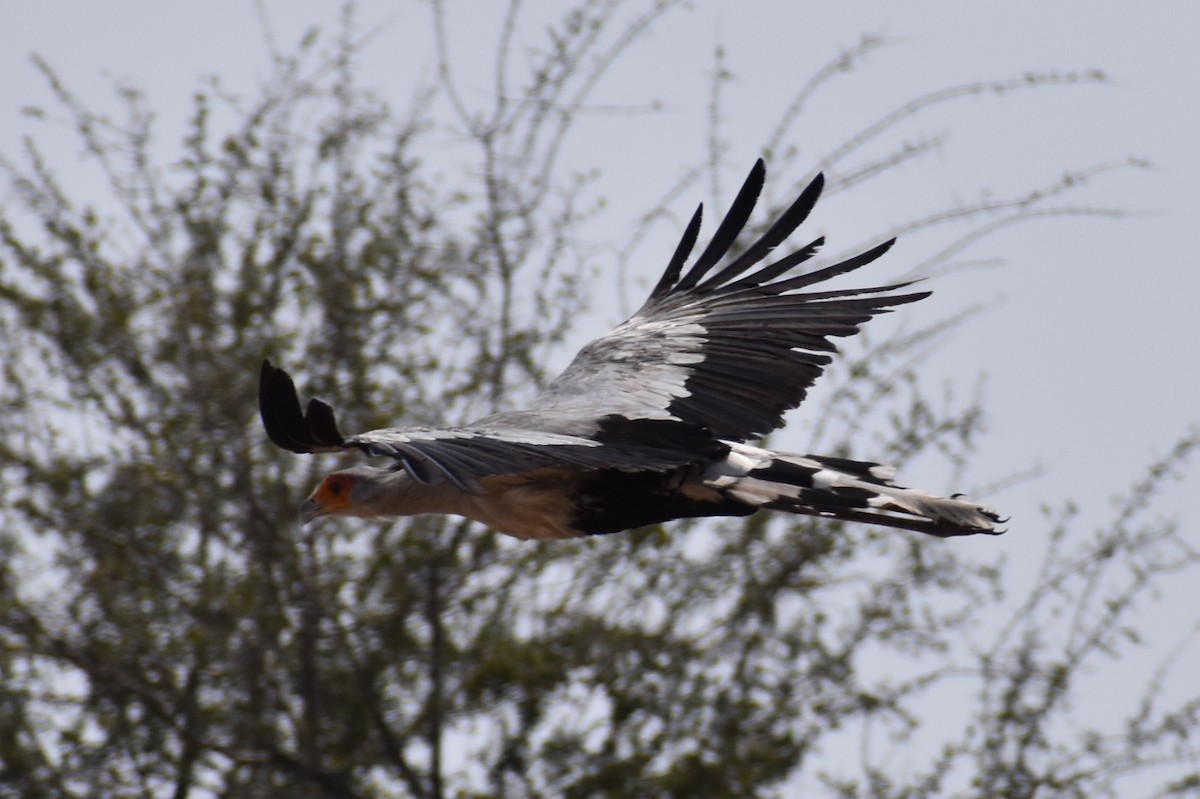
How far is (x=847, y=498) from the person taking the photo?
575cm

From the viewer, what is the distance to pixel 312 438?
4867 mm

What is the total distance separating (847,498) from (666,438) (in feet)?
1.85

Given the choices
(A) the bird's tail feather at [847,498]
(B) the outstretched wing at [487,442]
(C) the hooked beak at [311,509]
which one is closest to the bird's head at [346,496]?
(C) the hooked beak at [311,509]

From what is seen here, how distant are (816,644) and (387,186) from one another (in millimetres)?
2657

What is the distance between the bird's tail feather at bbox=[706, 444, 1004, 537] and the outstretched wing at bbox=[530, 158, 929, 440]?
0.22 metres

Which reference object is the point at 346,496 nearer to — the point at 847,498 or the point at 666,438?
the point at 666,438

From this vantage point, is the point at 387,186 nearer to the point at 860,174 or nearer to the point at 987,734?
the point at 860,174

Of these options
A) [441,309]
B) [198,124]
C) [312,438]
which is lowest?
[312,438]

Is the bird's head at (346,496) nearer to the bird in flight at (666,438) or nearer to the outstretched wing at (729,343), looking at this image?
the bird in flight at (666,438)

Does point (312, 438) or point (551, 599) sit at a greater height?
point (551, 599)

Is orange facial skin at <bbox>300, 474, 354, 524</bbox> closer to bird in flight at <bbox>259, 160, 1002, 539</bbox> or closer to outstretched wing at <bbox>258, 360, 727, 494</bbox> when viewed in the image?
bird in flight at <bbox>259, 160, 1002, 539</bbox>

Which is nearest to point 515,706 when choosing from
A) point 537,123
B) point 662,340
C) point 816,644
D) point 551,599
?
point 551,599

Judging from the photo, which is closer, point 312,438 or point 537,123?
point 312,438

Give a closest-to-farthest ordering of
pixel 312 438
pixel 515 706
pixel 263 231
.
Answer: pixel 312 438 → pixel 515 706 → pixel 263 231
